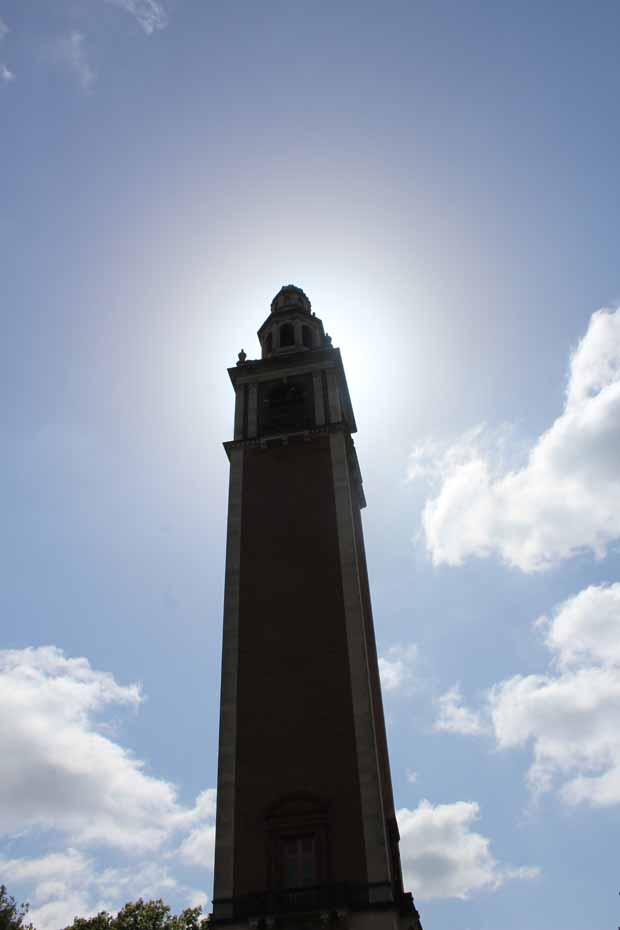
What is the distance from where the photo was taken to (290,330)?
41750 mm

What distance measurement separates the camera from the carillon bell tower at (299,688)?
2194 centimetres

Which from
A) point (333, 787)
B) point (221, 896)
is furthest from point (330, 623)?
point (221, 896)

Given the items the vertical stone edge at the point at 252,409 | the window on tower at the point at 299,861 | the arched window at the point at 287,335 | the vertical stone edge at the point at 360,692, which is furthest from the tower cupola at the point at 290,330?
the window on tower at the point at 299,861

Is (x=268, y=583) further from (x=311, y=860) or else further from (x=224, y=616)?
(x=311, y=860)

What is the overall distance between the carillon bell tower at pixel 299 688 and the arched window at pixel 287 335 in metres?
3.79

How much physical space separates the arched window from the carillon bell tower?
379 centimetres

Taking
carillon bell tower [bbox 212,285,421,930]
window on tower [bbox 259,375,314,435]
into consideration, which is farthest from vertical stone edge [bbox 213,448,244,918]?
window on tower [bbox 259,375,314,435]

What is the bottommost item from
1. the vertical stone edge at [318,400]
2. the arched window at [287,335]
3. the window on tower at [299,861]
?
the window on tower at [299,861]

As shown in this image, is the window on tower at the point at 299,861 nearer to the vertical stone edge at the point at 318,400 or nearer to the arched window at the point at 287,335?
the vertical stone edge at the point at 318,400

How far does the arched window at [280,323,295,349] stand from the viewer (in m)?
41.2

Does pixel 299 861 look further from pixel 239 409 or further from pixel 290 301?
pixel 290 301

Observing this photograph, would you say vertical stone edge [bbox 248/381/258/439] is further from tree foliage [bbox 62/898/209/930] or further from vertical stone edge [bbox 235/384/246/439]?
tree foliage [bbox 62/898/209/930]

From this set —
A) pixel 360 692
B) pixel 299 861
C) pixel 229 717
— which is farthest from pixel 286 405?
pixel 299 861

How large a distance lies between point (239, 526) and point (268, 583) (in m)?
3.31
